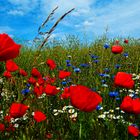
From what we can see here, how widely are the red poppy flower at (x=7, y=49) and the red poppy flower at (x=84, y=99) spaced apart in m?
0.38

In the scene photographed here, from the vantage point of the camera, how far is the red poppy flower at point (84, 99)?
1.86 m

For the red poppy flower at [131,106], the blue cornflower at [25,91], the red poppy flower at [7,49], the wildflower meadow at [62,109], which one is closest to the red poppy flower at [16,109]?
the wildflower meadow at [62,109]

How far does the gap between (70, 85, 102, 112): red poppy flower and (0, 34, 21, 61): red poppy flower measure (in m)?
0.38

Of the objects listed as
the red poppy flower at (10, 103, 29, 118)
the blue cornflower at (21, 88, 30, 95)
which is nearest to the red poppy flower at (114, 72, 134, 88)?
the red poppy flower at (10, 103, 29, 118)

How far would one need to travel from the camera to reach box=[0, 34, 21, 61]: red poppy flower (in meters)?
1.67

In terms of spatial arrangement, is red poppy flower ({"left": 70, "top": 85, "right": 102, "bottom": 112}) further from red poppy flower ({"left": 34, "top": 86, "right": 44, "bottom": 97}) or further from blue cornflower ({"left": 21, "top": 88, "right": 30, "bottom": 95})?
blue cornflower ({"left": 21, "top": 88, "right": 30, "bottom": 95})

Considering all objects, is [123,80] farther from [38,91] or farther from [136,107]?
[38,91]

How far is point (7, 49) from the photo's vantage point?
5.55 ft

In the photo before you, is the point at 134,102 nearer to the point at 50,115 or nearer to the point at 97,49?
the point at 50,115

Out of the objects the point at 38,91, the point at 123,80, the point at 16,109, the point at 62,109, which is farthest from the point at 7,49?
the point at 62,109

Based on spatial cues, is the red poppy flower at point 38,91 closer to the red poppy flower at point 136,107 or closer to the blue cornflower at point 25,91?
the blue cornflower at point 25,91

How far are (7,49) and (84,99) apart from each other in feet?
1.53

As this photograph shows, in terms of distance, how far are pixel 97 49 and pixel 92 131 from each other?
19.1 ft

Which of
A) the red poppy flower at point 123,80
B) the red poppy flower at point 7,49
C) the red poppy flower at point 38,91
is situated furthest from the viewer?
the red poppy flower at point 38,91
